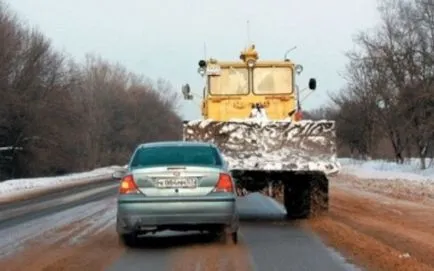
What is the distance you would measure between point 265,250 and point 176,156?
2.13 m

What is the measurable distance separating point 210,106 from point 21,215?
18.7 feet

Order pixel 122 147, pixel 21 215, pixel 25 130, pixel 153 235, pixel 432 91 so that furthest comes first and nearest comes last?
pixel 122 147 → pixel 25 130 → pixel 432 91 → pixel 21 215 → pixel 153 235

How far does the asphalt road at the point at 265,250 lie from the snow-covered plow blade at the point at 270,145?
1.08 m

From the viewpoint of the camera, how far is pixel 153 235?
14477mm

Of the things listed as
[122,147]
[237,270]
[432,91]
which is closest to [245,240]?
[237,270]

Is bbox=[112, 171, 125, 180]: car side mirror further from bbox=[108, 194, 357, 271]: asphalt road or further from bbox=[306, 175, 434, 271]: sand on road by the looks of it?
bbox=[306, 175, 434, 271]: sand on road

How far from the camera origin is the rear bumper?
12180 millimetres

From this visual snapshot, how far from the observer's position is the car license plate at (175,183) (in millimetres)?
12328

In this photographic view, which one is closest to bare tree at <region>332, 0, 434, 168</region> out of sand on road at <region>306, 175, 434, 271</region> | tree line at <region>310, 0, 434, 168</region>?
tree line at <region>310, 0, 434, 168</region>

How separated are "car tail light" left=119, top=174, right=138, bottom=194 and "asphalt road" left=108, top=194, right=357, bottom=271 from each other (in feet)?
2.91

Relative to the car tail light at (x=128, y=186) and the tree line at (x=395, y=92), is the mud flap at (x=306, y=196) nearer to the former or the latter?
the car tail light at (x=128, y=186)

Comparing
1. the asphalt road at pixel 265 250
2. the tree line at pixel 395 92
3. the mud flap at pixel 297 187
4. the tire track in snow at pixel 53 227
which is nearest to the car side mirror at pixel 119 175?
the asphalt road at pixel 265 250

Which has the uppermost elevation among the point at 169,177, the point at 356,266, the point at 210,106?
the point at 210,106

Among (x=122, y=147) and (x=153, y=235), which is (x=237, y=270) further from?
(x=122, y=147)
